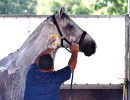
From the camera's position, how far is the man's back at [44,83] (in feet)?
10.1

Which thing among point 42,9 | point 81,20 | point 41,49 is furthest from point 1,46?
point 42,9

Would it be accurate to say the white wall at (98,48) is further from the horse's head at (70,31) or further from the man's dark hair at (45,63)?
the man's dark hair at (45,63)

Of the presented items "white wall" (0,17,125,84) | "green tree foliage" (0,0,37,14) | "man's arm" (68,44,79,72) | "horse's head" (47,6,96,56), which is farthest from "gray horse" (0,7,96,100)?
"green tree foliage" (0,0,37,14)

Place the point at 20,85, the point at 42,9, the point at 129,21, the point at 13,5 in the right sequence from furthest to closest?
the point at 42,9, the point at 13,5, the point at 129,21, the point at 20,85

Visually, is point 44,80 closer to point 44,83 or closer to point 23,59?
A: point 44,83

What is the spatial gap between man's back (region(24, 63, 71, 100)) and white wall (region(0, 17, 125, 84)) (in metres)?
2.16

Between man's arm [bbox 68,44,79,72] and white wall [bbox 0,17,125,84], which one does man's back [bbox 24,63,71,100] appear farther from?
white wall [bbox 0,17,125,84]

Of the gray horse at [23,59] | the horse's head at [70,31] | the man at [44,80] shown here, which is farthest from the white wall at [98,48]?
the man at [44,80]

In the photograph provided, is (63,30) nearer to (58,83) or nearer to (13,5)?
(58,83)

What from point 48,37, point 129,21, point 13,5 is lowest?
point 48,37

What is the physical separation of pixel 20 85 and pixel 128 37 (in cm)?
258

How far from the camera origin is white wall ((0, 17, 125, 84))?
208 inches

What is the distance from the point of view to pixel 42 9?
27625mm

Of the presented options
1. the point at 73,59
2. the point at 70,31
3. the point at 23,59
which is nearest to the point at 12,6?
the point at 70,31
